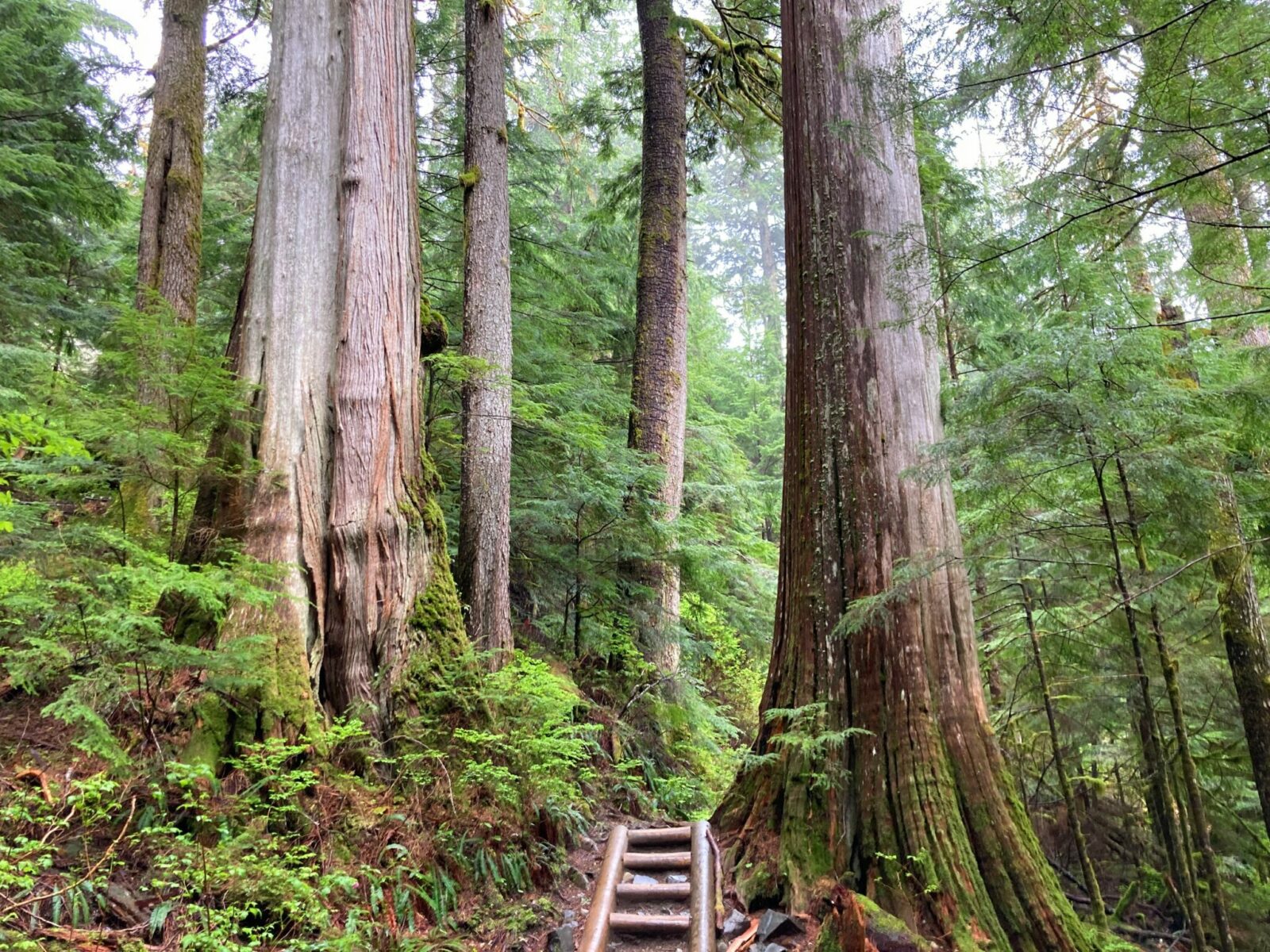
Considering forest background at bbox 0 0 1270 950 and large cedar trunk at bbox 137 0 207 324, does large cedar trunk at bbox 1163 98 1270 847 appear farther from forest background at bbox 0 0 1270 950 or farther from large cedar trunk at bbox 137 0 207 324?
large cedar trunk at bbox 137 0 207 324

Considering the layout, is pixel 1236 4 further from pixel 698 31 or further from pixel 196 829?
pixel 698 31

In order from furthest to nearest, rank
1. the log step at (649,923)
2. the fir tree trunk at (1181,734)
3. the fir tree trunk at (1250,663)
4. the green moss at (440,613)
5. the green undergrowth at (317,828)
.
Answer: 1. the fir tree trunk at (1250,663)
2. the green moss at (440,613)
3. the fir tree trunk at (1181,734)
4. the log step at (649,923)
5. the green undergrowth at (317,828)

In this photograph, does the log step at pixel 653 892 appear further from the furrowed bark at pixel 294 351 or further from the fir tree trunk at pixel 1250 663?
the fir tree trunk at pixel 1250 663

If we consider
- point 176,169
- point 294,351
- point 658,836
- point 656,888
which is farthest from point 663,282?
point 656,888

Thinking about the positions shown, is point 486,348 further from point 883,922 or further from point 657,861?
point 883,922

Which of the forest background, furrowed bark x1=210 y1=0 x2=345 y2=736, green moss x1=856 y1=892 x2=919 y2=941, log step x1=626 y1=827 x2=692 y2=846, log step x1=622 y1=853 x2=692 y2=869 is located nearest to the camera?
the forest background

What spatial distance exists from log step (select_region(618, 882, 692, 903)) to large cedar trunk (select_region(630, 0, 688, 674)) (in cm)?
369

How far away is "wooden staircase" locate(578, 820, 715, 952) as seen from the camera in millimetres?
3670

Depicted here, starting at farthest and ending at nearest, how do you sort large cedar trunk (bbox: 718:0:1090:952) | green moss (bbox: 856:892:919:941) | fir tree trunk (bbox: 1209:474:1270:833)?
1. fir tree trunk (bbox: 1209:474:1270:833)
2. large cedar trunk (bbox: 718:0:1090:952)
3. green moss (bbox: 856:892:919:941)

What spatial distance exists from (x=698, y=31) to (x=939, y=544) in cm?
892

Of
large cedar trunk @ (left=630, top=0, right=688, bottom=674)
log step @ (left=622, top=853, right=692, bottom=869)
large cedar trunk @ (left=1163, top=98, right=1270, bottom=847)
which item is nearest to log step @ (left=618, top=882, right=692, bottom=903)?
log step @ (left=622, top=853, right=692, bottom=869)

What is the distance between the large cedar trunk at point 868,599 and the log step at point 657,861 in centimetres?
38

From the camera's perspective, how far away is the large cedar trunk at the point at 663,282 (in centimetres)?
838

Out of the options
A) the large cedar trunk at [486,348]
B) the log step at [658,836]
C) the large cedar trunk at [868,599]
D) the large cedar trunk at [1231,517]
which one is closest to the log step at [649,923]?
the large cedar trunk at [868,599]
